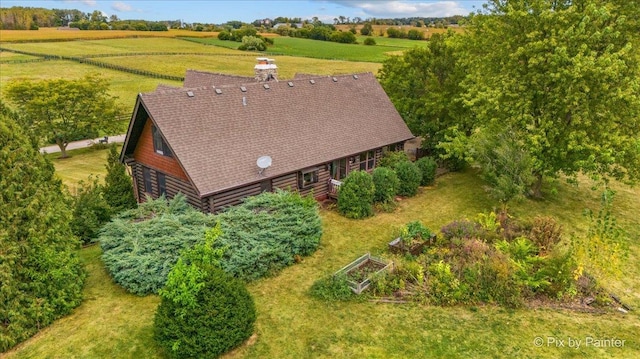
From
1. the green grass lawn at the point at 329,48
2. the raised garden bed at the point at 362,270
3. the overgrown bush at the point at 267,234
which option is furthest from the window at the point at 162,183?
the green grass lawn at the point at 329,48

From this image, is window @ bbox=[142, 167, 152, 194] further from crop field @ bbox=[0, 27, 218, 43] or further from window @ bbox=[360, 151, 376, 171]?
crop field @ bbox=[0, 27, 218, 43]

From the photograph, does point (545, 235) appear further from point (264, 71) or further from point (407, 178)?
point (264, 71)

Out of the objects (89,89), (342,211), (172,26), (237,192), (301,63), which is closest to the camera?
(237,192)

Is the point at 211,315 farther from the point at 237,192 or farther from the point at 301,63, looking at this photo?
the point at 301,63

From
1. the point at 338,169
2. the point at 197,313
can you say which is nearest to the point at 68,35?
the point at 338,169

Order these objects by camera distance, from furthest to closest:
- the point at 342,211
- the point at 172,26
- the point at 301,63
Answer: the point at 172,26, the point at 301,63, the point at 342,211

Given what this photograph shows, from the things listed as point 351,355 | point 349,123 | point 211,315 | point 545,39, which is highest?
point 545,39

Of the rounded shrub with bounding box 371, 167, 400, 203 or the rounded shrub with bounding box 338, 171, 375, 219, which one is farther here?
the rounded shrub with bounding box 371, 167, 400, 203

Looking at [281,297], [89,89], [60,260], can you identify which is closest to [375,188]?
[281,297]

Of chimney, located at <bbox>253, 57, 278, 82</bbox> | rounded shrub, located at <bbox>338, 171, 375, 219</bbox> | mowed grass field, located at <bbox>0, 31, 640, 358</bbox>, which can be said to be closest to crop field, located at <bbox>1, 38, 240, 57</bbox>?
chimney, located at <bbox>253, 57, 278, 82</bbox>
